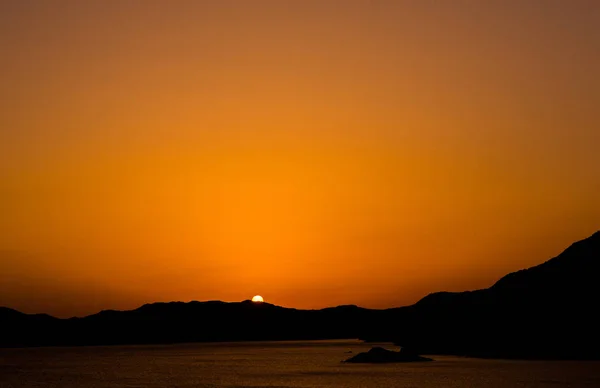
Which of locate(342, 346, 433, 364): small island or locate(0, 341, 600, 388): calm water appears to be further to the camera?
locate(342, 346, 433, 364): small island

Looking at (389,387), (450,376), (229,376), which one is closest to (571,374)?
(450,376)

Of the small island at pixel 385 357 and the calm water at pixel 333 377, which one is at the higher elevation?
the small island at pixel 385 357

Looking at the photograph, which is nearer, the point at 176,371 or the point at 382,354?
the point at 176,371

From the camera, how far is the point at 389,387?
121 m

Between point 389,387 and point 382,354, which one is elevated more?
point 382,354

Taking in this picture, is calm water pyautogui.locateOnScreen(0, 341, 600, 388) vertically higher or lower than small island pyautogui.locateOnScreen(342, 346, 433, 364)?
lower

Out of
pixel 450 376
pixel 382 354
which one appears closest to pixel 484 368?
pixel 450 376

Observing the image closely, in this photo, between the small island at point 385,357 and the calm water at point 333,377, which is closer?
the calm water at point 333,377

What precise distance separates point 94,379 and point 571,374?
84.1 meters

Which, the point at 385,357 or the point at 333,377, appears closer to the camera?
the point at 333,377

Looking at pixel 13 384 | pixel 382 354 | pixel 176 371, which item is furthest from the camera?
pixel 382 354

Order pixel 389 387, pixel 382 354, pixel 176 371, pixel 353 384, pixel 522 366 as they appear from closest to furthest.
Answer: pixel 389 387
pixel 353 384
pixel 522 366
pixel 176 371
pixel 382 354

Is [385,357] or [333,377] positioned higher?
[385,357]

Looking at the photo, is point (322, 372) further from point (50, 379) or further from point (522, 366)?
point (50, 379)
